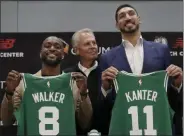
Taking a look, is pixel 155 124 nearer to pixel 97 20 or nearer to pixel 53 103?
pixel 53 103

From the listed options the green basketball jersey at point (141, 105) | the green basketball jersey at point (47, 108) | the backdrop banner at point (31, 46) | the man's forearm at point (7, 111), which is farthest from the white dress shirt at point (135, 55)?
the backdrop banner at point (31, 46)

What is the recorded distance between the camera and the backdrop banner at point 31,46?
3.31m

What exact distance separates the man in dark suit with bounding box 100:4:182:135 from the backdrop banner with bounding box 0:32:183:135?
841 millimetres

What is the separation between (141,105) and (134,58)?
27 centimetres

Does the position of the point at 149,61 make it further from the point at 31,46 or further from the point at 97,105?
the point at 31,46

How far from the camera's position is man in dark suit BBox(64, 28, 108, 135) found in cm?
240

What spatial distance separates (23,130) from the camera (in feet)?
7.55

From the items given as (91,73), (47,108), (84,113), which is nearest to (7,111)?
(47,108)

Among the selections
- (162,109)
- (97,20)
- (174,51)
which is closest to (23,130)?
(162,109)

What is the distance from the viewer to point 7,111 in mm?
2381

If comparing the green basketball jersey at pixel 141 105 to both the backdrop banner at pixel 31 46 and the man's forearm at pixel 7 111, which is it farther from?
the backdrop banner at pixel 31 46

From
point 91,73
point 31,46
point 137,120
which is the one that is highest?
point 31,46

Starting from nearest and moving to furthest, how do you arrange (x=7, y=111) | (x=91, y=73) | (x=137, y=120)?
(x=137, y=120) < (x=7, y=111) < (x=91, y=73)

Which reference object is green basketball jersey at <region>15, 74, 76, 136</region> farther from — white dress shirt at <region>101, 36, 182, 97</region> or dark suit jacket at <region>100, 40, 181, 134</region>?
white dress shirt at <region>101, 36, 182, 97</region>
